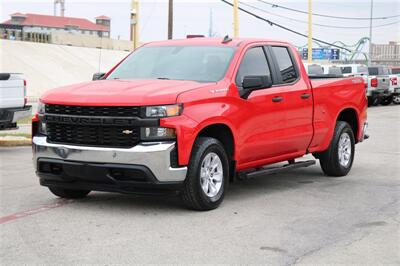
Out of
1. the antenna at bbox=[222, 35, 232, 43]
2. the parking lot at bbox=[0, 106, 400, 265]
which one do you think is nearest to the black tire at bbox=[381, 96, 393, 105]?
the parking lot at bbox=[0, 106, 400, 265]

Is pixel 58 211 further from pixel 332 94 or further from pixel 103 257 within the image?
pixel 332 94

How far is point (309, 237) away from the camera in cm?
598

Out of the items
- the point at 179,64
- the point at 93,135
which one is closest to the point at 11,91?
the point at 179,64

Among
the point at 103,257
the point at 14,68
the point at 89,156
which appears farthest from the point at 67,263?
the point at 14,68

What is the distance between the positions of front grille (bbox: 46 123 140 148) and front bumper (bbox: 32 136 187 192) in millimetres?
90

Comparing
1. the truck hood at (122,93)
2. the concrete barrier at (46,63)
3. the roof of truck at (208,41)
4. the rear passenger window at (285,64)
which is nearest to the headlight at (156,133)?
the truck hood at (122,93)

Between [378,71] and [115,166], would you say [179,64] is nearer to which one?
[115,166]

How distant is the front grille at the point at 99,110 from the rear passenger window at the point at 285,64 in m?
2.66

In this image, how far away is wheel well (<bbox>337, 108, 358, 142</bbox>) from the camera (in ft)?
33.2

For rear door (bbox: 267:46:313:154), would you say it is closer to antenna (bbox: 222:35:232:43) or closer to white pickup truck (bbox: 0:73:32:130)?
antenna (bbox: 222:35:232:43)

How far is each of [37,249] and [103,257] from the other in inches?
25.0

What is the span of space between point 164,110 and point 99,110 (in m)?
0.68

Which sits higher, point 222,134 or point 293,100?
point 293,100

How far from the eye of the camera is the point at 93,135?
6.78 metres
